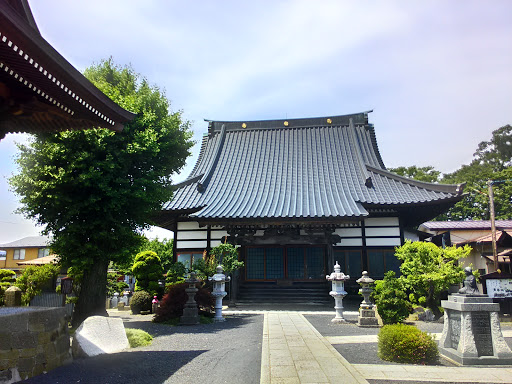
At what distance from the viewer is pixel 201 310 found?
12.7 meters

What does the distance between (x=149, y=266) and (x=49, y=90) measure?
11.5 m

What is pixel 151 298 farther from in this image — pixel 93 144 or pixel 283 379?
pixel 283 379

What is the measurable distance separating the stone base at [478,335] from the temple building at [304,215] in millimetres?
8692

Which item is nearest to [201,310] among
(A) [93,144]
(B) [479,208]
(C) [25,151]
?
(A) [93,144]

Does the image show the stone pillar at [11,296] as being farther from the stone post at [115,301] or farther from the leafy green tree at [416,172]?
the leafy green tree at [416,172]

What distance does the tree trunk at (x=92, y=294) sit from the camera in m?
11.0

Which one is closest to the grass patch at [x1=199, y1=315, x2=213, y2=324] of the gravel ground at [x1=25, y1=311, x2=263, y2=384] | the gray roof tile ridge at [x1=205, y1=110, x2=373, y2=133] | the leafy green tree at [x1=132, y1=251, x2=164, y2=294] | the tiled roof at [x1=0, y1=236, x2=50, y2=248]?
the gravel ground at [x1=25, y1=311, x2=263, y2=384]

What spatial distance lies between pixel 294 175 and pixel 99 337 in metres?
14.7

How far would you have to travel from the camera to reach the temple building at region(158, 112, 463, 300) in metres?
16.5

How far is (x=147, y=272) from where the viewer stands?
53.3ft

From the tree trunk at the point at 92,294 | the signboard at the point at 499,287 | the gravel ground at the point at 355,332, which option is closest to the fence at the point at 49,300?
the tree trunk at the point at 92,294

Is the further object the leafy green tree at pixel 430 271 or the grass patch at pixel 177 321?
the leafy green tree at pixel 430 271

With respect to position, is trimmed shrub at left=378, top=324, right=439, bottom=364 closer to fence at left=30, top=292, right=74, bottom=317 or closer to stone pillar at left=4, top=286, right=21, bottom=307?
stone pillar at left=4, top=286, right=21, bottom=307

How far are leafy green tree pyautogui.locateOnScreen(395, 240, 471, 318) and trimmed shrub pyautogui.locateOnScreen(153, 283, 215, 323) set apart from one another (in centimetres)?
688
